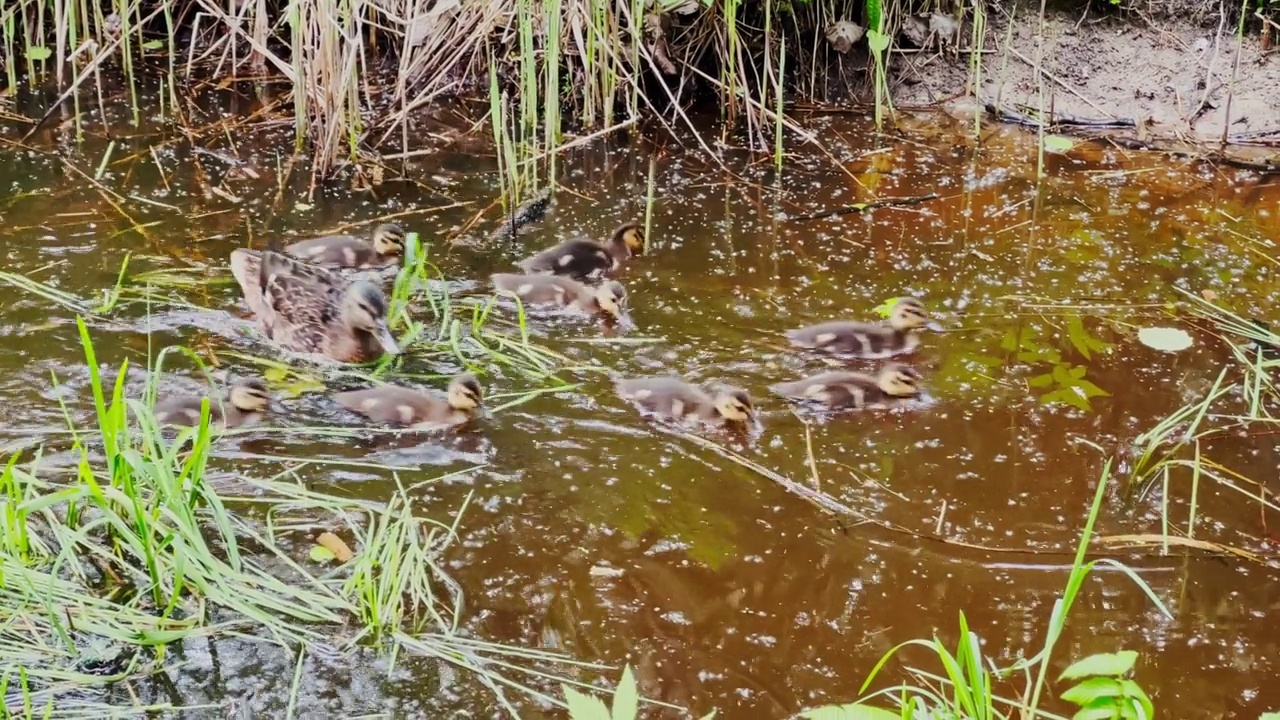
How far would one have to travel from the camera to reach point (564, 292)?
3.42 m

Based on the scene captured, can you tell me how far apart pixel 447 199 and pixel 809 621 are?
2.37m

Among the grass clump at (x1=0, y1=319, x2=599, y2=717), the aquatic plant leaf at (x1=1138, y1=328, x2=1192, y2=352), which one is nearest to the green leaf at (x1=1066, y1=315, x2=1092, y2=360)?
the aquatic plant leaf at (x1=1138, y1=328, x2=1192, y2=352)

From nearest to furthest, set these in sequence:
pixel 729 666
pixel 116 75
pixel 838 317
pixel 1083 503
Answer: pixel 729 666
pixel 1083 503
pixel 838 317
pixel 116 75

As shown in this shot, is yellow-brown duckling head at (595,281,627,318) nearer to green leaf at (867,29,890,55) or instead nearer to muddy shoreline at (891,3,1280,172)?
green leaf at (867,29,890,55)

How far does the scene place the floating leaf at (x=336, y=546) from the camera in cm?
233

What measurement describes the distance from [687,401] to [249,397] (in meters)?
1.02

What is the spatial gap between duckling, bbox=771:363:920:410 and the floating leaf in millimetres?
1224

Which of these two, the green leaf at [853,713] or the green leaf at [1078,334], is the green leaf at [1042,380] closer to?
the green leaf at [1078,334]

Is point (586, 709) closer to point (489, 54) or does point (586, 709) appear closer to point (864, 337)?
point (864, 337)

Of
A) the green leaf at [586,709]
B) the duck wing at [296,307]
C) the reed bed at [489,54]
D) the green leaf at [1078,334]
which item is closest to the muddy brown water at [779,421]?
the green leaf at [1078,334]

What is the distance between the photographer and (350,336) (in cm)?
315

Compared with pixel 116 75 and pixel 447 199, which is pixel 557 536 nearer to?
pixel 447 199

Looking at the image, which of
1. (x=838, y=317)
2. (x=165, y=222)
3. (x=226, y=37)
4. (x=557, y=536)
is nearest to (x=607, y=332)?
(x=838, y=317)

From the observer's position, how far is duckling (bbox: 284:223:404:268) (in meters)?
3.64
